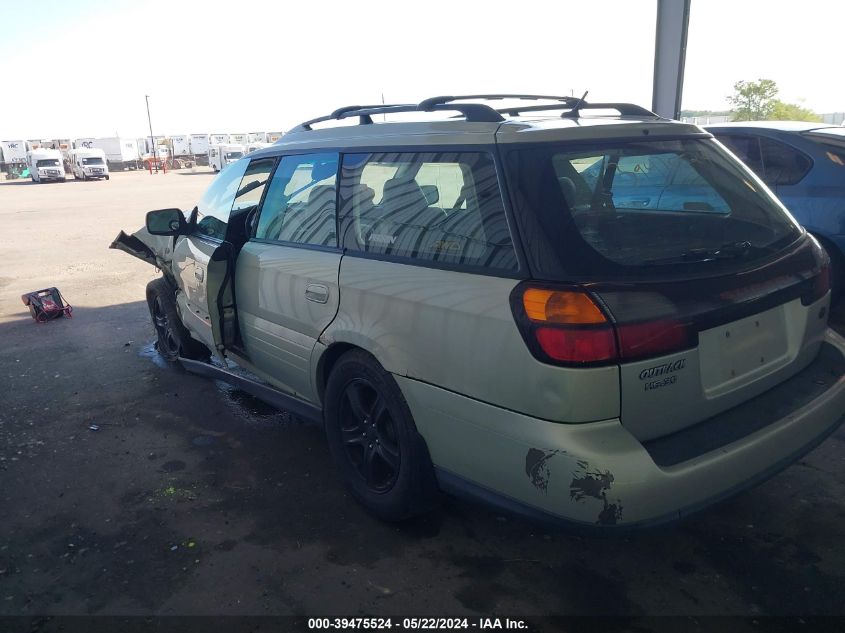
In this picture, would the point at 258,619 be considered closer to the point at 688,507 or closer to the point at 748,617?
the point at 688,507

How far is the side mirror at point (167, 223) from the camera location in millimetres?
4594

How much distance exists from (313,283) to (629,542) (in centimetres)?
189

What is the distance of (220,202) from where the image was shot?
451 centimetres

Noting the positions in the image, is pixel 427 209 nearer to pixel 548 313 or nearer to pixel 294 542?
pixel 548 313

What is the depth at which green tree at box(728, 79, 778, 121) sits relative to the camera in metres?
24.5

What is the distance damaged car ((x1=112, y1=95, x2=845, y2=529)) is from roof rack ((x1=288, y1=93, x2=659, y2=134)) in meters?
0.02

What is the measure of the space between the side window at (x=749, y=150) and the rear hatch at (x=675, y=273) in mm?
3437

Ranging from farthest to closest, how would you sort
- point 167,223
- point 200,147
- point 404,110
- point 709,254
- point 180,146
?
1. point 180,146
2. point 200,147
3. point 167,223
4. point 404,110
5. point 709,254

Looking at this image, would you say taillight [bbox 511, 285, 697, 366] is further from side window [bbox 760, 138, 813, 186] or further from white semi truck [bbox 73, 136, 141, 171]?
white semi truck [bbox 73, 136, 141, 171]

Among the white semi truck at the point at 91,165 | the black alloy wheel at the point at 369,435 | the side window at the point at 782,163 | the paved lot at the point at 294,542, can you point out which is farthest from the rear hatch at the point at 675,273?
the white semi truck at the point at 91,165

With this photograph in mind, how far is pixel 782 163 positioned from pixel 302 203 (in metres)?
4.47

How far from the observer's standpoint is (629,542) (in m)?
3.10

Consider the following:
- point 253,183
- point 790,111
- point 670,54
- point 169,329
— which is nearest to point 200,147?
point 790,111

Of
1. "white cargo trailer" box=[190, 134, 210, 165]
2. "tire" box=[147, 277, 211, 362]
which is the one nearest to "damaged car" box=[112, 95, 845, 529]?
"tire" box=[147, 277, 211, 362]
